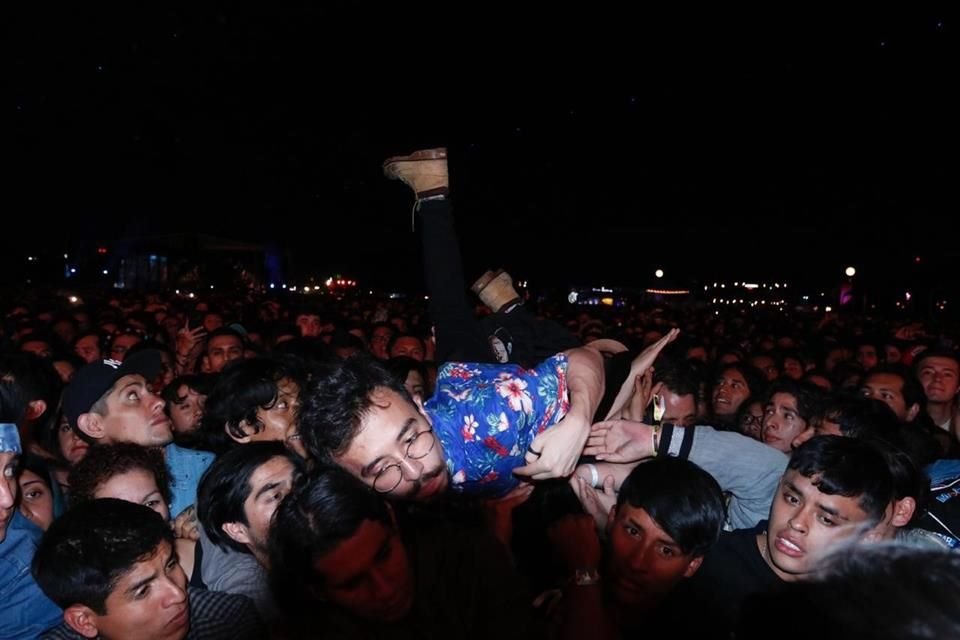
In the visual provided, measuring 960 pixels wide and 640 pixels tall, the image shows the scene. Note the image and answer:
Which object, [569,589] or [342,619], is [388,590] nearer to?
[342,619]

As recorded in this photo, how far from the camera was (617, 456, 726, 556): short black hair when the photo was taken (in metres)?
2.27

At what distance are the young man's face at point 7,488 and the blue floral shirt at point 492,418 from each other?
4.45ft

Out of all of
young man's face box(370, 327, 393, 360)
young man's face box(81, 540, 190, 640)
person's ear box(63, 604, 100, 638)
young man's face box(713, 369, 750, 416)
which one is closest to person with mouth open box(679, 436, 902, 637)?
young man's face box(81, 540, 190, 640)

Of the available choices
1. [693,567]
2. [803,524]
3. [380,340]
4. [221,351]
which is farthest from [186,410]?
[380,340]

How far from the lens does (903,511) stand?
7.70 ft

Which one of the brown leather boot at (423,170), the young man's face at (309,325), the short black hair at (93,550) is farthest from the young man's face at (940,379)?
the young man's face at (309,325)

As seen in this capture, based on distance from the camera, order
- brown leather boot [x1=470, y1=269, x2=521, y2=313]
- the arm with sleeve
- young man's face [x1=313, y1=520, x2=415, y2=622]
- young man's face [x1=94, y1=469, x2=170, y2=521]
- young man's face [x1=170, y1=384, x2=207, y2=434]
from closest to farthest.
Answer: young man's face [x1=313, y1=520, x2=415, y2=622], young man's face [x1=94, y1=469, x2=170, y2=521], the arm with sleeve, young man's face [x1=170, y1=384, x2=207, y2=434], brown leather boot [x1=470, y1=269, x2=521, y2=313]

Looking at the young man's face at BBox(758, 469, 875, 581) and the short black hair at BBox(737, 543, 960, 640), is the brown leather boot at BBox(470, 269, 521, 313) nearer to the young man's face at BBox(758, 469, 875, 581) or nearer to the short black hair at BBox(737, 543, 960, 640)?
the young man's face at BBox(758, 469, 875, 581)

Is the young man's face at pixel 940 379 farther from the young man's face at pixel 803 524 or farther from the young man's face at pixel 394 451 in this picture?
the young man's face at pixel 394 451

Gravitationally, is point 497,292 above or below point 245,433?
above

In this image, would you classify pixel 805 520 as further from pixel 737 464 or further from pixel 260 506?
pixel 260 506

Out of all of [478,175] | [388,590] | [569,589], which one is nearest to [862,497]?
[569,589]

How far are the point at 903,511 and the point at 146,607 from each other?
102 inches

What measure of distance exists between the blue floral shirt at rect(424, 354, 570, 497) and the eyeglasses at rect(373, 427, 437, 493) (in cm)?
13
